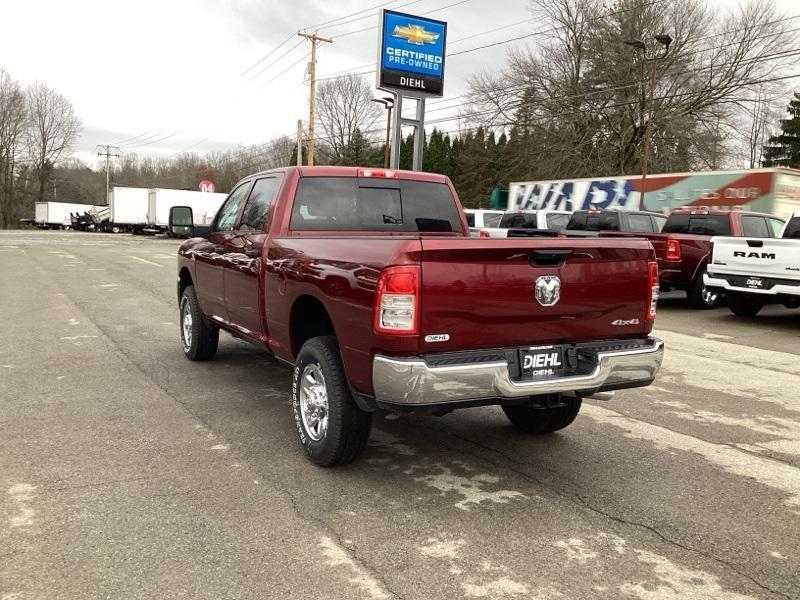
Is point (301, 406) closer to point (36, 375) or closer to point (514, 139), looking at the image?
point (36, 375)

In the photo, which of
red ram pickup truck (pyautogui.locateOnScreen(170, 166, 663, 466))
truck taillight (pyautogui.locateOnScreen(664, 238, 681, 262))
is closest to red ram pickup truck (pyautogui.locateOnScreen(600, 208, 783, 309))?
truck taillight (pyautogui.locateOnScreen(664, 238, 681, 262))

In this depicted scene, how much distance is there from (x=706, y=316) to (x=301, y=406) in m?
9.96

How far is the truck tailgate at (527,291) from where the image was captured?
3469 mm

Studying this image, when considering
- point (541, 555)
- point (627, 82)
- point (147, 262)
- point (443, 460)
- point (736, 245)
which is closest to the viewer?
point (541, 555)

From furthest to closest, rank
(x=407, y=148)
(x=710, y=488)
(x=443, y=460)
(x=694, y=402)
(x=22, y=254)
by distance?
(x=407, y=148) < (x=22, y=254) < (x=694, y=402) < (x=443, y=460) < (x=710, y=488)

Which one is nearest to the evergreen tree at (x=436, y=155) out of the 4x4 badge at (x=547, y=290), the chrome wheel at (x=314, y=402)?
the chrome wheel at (x=314, y=402)

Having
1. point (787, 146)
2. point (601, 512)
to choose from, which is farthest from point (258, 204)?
point (787, 146)

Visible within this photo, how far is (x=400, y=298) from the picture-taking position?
3416 millimetres

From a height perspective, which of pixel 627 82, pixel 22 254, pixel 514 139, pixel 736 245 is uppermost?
pixel 627 82

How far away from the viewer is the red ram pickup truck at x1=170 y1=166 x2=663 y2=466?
11.3ft

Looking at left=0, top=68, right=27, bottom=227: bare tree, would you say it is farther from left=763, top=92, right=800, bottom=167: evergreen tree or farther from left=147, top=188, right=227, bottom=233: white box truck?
left=763, top=92, right=800, bottom=167: evergreen tree

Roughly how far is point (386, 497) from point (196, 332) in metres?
3.83

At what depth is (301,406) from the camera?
441cm

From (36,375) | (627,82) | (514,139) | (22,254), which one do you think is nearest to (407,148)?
(514,139)
